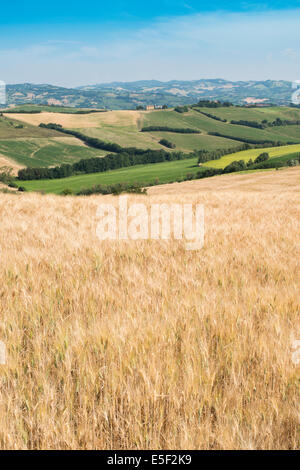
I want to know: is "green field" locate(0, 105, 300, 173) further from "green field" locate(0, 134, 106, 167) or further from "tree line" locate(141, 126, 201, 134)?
"tree line" locate(141, 126, 201, 134)

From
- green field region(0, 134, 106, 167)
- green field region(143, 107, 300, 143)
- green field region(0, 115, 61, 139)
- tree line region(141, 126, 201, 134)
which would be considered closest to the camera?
green field region(0, 134, 106, 167)

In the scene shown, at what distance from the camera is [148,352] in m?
2.19

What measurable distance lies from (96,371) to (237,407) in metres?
0.83

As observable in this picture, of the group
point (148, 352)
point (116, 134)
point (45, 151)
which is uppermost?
point (116, 134)

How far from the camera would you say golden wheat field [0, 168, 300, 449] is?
5.42ft

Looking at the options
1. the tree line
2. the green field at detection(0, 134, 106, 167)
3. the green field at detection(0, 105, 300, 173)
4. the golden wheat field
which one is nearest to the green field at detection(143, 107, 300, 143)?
the green field at detection(0, 105, 300, 173)

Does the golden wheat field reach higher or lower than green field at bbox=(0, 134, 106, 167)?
lower

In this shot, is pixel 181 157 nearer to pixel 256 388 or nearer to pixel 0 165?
pixel 0 165

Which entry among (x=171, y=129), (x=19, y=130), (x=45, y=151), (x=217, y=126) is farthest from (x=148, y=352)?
(x=217, y=126)

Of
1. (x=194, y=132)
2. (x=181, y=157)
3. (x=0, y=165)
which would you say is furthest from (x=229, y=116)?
(x=0, y=165)

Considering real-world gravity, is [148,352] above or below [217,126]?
below

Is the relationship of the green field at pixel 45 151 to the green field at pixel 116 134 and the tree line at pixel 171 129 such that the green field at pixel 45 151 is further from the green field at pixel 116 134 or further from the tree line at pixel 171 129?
the tree line at pixel 171 129

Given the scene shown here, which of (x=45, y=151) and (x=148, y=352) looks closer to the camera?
(x=148, y=352)

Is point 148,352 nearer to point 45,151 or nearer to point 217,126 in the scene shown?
point 45,151
